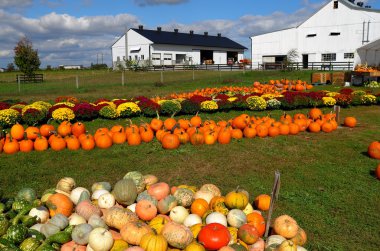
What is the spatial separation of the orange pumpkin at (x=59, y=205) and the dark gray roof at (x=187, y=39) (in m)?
55.1

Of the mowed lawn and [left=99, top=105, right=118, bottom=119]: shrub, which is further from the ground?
[left=99, top=105, right=118, bottom=119]: shrub

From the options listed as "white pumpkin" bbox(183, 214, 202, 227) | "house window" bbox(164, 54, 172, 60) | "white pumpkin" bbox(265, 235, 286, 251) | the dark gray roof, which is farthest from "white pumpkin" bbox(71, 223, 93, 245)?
"house window" bbox(164, 54, 172, 60)

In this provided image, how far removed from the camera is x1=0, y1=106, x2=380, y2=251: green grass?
16.6 ft

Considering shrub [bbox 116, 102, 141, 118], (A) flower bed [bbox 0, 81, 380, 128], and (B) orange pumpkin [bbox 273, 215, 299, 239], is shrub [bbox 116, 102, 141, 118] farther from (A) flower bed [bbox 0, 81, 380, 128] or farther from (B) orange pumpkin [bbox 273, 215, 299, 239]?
(B) orange pumpkin [bbox 273, 215, 299, 239]

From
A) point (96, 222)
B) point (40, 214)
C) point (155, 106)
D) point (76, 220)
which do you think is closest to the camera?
point (96, 222)

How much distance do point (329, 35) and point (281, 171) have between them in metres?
43.7

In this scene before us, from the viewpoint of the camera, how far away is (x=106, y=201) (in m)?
4.62

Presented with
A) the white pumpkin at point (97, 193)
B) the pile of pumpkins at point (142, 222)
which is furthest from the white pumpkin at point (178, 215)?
the white pumpkin at point (97, 193)

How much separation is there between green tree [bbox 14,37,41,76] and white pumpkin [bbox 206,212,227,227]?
42.5m

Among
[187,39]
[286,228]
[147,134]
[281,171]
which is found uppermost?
[187,39]

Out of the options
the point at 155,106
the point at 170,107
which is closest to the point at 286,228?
the point at 155,106

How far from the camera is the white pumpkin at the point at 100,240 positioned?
3.68 m

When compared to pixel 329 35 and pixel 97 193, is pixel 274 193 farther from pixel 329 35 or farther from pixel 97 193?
pixel 329 35

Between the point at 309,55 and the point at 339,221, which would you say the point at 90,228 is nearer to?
the point at 339,221
